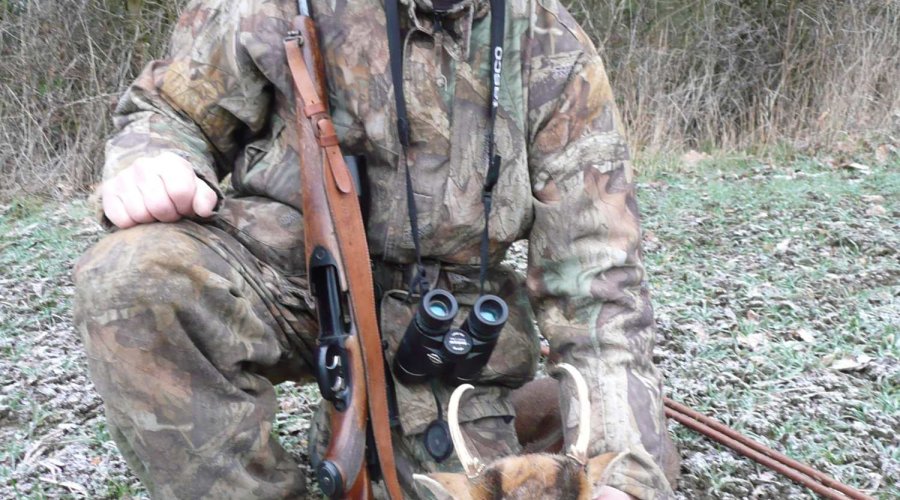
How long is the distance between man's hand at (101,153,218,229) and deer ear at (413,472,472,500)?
3.15ft

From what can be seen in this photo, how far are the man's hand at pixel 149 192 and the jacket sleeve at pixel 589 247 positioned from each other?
997 millimetres

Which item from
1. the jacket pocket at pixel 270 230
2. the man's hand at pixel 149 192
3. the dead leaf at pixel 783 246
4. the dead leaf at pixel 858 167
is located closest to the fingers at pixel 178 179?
the man's hand at pixel 149 192

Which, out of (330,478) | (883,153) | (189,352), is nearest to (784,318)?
(330,478)

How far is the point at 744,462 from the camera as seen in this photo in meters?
3.36

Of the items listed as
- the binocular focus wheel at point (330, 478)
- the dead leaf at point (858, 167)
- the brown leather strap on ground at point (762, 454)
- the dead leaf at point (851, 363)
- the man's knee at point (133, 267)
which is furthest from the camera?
the dead leaf at point (858, 167)

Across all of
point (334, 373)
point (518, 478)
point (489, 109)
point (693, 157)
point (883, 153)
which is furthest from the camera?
point (693, 157)

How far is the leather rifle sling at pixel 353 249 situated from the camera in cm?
242

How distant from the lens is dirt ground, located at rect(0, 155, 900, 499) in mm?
3297

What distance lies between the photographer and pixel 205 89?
8.51 feet

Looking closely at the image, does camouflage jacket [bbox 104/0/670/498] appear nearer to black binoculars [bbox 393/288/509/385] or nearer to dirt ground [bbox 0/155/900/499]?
black binoculars [bbox 393/288/509/385]

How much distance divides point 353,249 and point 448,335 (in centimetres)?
35

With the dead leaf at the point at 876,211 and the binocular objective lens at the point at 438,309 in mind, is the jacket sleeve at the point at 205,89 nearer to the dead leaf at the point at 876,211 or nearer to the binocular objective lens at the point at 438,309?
the binocular objective lens at the point at 438,309

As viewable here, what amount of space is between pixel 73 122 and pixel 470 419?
22.5ft

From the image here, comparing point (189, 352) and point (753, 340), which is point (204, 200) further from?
point (753, 340)
